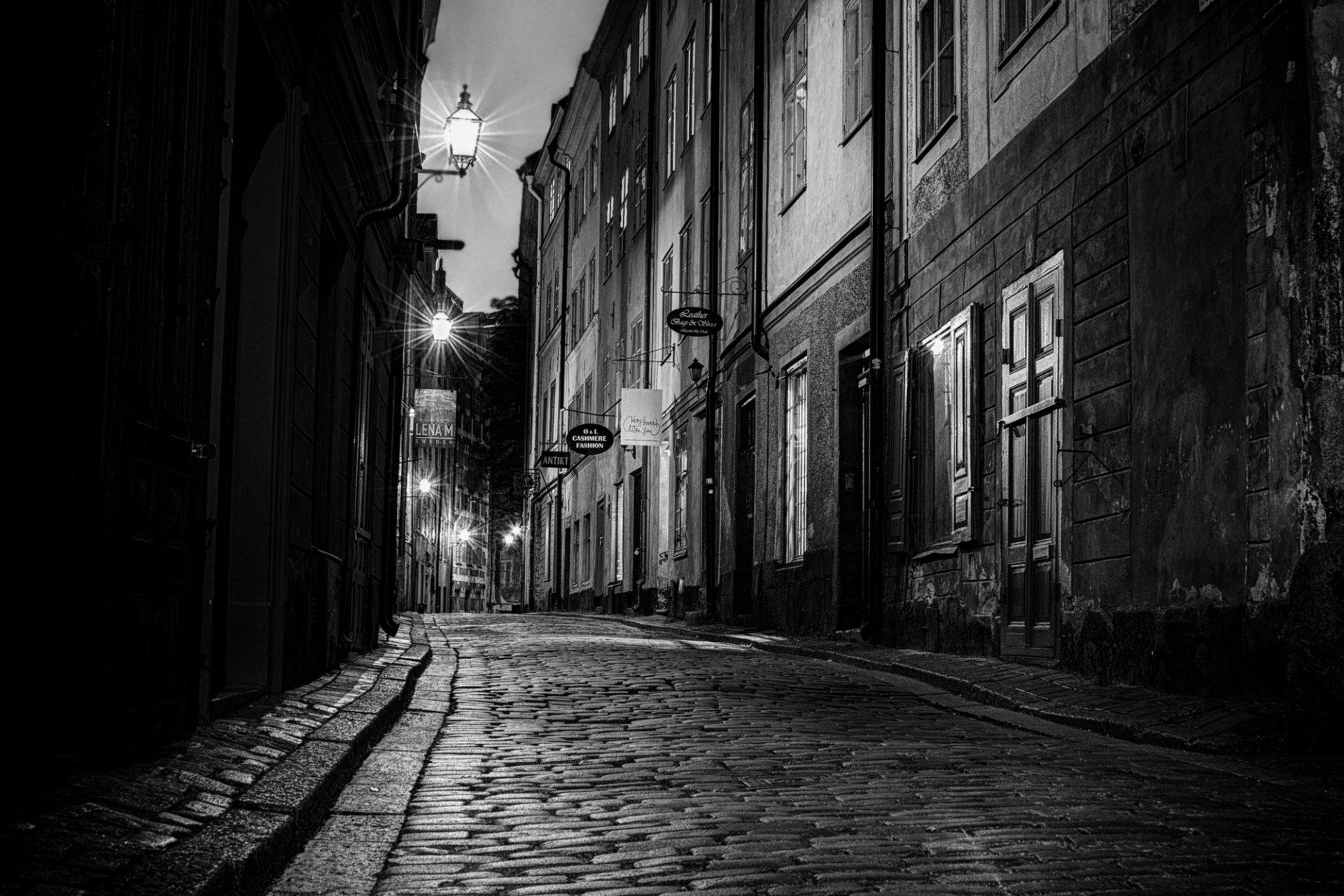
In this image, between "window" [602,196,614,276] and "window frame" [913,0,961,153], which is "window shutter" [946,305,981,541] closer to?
"window frame" [913,0,961,153]

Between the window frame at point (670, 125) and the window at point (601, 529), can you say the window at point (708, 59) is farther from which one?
the window at point (601, 529)

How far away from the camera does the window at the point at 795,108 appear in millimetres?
18781

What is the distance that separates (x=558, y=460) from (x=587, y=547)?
2.24m

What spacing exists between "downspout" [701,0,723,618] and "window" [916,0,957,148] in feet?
25.6

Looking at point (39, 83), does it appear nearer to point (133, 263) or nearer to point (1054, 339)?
point (133, 263)

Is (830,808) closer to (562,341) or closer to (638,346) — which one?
(638,346)

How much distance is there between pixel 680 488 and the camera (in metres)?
25.8

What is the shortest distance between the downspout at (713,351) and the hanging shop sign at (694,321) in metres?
1.05

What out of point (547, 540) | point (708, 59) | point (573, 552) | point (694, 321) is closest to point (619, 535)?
point (573, 552)

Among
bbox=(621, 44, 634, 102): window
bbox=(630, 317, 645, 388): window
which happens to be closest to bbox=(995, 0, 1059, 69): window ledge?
bbox=(630, 317, 645, 388): window

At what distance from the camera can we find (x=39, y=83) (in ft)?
15.1

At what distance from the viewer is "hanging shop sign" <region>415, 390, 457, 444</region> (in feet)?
107

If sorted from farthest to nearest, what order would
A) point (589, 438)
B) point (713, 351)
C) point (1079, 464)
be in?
point (589, 438), point (713, 351), point (1079, 464)

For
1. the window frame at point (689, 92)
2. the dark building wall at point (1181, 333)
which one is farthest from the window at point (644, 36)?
the dark building wall at point (1181, 333)
